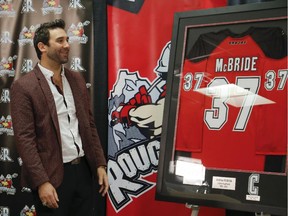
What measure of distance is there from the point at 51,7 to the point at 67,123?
3.88ft

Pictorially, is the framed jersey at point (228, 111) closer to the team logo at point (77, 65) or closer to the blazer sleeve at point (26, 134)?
the blazer sleeve at point (26, 134)

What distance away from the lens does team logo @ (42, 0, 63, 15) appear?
2911mm

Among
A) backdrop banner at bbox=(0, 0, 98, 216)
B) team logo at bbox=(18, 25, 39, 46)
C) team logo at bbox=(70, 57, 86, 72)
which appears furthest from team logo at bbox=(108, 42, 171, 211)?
team logo at bbox=(18, 25, 39, 46)

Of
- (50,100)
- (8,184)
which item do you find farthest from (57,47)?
(8,184)

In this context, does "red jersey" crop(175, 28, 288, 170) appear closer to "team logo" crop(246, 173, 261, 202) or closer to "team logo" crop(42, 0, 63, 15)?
"team logo" crop(246, 173, 261, 202)

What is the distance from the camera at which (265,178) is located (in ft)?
5.82

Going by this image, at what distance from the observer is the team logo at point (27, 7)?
298 centimetres

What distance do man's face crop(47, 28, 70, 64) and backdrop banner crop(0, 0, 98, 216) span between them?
27.4 inches

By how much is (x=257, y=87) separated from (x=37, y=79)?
1.09 m

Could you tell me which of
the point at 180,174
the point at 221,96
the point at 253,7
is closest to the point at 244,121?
the point at 221,96

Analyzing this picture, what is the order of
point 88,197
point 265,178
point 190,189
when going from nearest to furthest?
point 265,178 < point 190,189 < point 88,197

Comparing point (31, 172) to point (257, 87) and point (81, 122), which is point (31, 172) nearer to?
point (81, 122)

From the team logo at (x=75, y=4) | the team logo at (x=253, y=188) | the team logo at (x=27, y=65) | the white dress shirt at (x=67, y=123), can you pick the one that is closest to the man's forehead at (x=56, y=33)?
the white dress shirt at (x=67, y=123)

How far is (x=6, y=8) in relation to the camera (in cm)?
304
